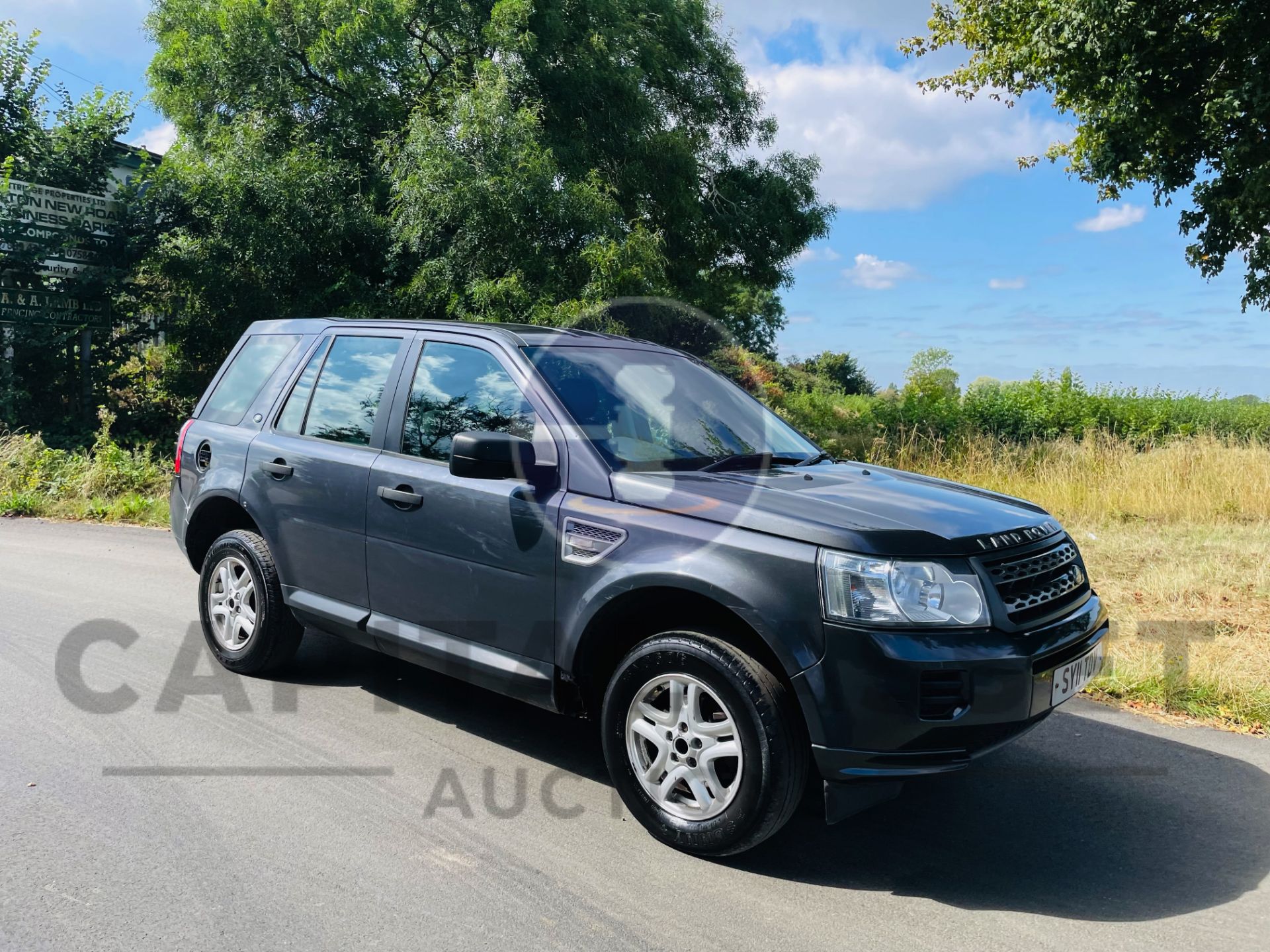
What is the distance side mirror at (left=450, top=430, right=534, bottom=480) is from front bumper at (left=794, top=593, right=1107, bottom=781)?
1383mm

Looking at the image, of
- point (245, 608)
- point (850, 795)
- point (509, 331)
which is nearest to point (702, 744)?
point (850, 795)

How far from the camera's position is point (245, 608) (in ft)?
17.6

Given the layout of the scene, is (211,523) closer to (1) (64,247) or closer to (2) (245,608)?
(2) (245,608)

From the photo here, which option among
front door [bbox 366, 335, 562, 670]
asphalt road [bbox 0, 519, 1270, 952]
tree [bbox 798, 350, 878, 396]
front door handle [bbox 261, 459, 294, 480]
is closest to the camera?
asphalt road [bbox 0, 519, 1270, 952]

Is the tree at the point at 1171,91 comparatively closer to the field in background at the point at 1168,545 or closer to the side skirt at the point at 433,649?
the field in background at the point at 1168,545

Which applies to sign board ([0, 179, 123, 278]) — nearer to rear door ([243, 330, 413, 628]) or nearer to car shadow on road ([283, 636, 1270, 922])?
rear door ([243, 330, 413, 628])

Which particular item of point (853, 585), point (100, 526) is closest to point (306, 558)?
point (853, 585)

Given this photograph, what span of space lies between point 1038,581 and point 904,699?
0.88 metres

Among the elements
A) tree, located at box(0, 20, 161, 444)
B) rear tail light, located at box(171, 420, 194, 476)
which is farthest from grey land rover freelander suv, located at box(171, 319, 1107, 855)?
tree, located at box(0, 20, 161, 444)

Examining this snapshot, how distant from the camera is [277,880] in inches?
128

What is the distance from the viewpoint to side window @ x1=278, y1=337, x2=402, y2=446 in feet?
16.0

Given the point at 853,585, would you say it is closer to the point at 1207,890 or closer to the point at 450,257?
the point at 1207,890

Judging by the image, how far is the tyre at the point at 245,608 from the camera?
5.20 m

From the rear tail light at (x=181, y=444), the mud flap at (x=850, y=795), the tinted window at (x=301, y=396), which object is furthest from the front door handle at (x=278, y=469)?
the mud flap at (x=850, y=795)
